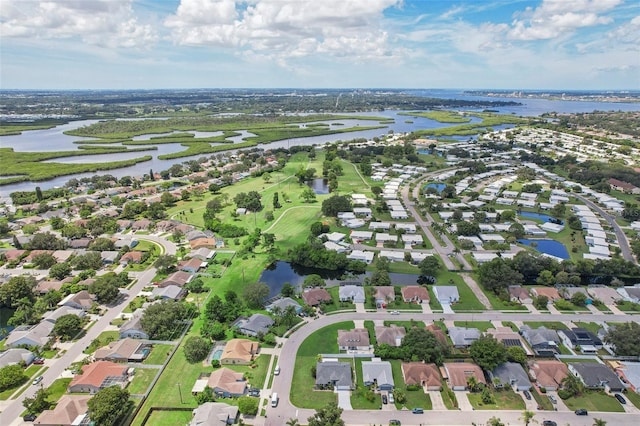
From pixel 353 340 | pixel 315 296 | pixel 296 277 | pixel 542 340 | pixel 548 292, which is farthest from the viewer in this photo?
pixel 296 277

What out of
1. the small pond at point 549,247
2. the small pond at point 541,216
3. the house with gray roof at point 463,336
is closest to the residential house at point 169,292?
the house with gray roof at point 463,336

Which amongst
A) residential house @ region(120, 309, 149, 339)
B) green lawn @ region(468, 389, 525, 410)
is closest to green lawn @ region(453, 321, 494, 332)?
green lawn @ region(468, 389, 525, 410)

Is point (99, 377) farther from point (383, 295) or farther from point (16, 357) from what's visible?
point (383, 295)

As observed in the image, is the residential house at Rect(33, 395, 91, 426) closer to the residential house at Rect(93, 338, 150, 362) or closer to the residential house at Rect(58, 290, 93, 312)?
the residential house at Rect(93, 338, 150, 362)

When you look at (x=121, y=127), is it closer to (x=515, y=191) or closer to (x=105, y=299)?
(x=105, y=299)

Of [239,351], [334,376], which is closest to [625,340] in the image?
[334,376]

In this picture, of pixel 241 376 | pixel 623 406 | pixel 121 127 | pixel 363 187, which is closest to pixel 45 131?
pixel 121 127
